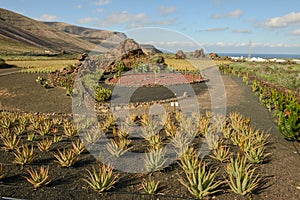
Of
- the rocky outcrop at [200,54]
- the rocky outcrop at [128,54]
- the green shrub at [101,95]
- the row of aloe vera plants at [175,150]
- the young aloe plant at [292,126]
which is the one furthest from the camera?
the rocky outcrop at [200,54]

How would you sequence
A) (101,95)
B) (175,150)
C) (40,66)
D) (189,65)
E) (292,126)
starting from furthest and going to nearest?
(189,65) < (40,66) < (101,95) < (292,126) < (175,150)

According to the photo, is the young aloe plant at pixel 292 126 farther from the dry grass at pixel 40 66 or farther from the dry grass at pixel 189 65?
the dry grass at pixel 40 66

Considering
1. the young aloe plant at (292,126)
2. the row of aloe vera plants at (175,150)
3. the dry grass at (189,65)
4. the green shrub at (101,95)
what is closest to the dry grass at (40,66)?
the dry grass at (189,65)

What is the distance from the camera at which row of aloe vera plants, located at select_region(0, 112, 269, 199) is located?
5.08 m

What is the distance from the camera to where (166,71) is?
25.0 m

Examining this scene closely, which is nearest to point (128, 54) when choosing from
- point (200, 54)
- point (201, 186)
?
point (200, 54)

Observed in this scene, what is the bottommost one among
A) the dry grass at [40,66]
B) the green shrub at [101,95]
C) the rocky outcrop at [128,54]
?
the green shrub at [101,95]

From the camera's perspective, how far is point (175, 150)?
6.96m

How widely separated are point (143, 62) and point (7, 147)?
2104cm

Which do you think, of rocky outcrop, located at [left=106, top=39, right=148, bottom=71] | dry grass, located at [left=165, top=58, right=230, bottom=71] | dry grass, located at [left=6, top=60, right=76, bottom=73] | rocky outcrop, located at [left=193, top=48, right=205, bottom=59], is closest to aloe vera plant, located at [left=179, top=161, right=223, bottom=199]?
rocky outcrop, located at [left=106, top=39, right=148, bottom=71]

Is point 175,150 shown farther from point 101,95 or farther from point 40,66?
point 40,66

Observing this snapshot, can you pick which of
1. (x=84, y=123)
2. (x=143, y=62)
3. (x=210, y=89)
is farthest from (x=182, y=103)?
(x=143, y=62)

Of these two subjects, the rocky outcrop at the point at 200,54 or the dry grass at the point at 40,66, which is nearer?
the dry grass at the point at 40,66

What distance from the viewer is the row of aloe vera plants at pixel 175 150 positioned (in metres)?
5.08
